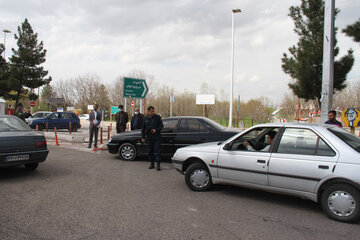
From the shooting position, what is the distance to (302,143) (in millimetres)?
4207

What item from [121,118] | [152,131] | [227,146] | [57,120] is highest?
[121,118]

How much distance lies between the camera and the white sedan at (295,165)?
3.73 metres

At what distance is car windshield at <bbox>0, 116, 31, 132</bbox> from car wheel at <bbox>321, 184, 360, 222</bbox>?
22.5 ft

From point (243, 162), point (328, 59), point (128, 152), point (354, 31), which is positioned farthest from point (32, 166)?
point (354, 31)

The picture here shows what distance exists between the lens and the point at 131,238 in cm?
318

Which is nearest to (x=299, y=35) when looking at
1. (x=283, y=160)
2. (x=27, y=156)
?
(x=283, y=160)

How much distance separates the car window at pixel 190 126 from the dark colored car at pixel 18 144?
383 cm

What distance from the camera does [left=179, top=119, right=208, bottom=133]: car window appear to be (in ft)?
26.0

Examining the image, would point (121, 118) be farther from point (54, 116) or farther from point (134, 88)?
point (54, 116)

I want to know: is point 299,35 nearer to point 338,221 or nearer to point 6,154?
point 338,221

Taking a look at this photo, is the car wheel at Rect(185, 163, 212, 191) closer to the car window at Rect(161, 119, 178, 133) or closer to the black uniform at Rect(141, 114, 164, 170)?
the black uniform at Rect(141, 114, 164, 170)

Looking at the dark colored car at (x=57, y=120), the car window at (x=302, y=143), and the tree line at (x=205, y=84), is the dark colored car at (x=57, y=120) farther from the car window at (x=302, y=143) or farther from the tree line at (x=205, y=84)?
the car window at (x=302, y=143)

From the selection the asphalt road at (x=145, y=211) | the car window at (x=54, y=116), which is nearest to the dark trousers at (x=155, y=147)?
the asphalt road at (x=145, y=211)

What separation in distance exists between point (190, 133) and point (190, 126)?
22 cm
